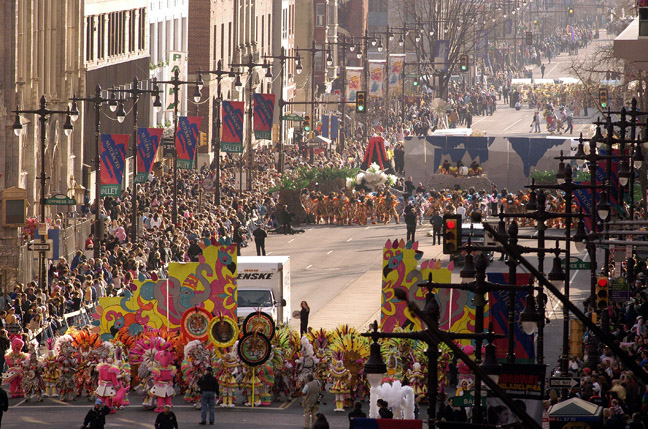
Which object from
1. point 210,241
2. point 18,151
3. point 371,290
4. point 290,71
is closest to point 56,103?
point 18,151

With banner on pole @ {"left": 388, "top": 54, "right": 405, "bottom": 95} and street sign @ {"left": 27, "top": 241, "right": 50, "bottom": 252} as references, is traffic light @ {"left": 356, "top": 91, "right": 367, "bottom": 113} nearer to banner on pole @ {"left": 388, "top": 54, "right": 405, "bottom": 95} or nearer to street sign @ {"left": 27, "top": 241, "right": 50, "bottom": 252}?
banner on pole @ {"left": 388, "top": 54, "right": 405, "bottom": 95}

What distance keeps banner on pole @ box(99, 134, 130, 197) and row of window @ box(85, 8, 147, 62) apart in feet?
62.2

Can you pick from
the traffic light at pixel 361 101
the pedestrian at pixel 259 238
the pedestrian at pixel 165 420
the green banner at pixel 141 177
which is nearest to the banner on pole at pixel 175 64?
the traffic light at pixel 361 101

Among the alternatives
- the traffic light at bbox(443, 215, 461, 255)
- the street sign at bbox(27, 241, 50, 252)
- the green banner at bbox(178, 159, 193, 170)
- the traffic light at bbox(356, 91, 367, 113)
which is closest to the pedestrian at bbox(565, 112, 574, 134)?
the traffic light at bbox(356, 91, 367, 113)

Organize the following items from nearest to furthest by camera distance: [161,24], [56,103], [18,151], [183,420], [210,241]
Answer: [183,420], [210,241], [18,151], [56,103], [161,24]

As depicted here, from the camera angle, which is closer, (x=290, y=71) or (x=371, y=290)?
(x=371, y=290)

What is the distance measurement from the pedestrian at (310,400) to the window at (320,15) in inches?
3553

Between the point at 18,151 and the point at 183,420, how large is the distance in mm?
25052

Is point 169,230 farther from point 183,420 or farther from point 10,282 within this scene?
point 183,420

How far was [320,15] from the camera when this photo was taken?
115 meters

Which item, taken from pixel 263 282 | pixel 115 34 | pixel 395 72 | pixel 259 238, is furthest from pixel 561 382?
pixel 395 72

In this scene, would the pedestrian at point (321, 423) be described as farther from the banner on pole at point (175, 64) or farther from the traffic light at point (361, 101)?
the banner on pole at point (175, 64)

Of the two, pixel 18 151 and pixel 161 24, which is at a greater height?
pixel 161 24

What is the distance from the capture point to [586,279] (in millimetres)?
44438
